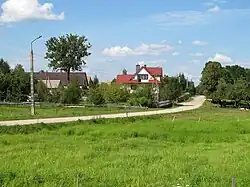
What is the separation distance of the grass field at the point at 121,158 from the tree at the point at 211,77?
7868 centimetres

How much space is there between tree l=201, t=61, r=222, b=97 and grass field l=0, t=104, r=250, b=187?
7868 cm

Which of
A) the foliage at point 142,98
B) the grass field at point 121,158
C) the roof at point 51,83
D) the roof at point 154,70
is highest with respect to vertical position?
the roof at point 154,70

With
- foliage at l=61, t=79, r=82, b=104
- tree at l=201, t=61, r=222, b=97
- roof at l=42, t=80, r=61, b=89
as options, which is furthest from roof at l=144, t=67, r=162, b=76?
foliage at l=61, t=79, r=82, b=104

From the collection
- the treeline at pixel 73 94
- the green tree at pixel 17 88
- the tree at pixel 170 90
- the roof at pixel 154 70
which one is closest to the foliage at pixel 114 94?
the treeline at pixel 73 94

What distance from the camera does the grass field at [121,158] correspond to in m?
12.8

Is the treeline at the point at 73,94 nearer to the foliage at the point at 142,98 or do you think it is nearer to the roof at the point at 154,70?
the foliage at the point at 142,98

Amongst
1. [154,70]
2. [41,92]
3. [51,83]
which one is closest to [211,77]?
[154,70]

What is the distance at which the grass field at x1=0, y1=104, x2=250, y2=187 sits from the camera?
1278cm

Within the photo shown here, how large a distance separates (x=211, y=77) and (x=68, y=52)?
1406 inches

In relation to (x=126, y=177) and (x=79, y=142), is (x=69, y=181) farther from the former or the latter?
(x=79, y=142)

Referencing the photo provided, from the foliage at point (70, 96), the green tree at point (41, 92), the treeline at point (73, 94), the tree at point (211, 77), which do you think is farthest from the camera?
the tree at point (211, 77)

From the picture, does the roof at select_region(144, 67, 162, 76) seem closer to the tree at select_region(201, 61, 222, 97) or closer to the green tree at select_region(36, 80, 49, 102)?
the tree at select_region(201, 61, 222, 97)

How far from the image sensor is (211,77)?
4345 inches

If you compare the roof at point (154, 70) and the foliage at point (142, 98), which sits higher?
the roof at point (154, 70)
